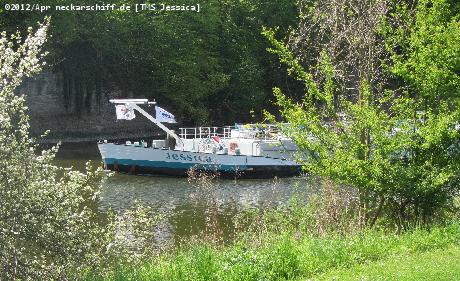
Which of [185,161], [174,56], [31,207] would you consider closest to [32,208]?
[31,207]

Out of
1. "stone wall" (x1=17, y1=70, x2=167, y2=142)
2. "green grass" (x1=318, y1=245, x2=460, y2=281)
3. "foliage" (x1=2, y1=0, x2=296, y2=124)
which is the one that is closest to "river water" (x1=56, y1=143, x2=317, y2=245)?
"green grass" (x1=318, y1=245, x2=460, y2=281)

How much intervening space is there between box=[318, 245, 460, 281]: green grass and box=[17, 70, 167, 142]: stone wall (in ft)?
114

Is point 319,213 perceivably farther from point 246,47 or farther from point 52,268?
point 246,47

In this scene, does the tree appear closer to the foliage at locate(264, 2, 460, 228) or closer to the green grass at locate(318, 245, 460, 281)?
the green grass at locate(318, 245, 460, 281)

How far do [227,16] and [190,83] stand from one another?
698 centimetres

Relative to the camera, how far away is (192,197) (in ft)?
A: 77.9

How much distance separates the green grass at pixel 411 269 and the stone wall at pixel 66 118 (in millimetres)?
34896

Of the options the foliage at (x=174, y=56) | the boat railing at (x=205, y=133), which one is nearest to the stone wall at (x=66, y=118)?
the foliage at (x=174, y=56)

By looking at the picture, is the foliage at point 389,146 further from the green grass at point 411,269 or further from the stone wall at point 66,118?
the stone wall at point 66,118

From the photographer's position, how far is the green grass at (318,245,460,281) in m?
8.45

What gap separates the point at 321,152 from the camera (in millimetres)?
12938

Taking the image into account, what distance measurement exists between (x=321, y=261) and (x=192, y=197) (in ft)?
46.4

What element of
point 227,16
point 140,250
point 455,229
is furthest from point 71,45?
point 455,229

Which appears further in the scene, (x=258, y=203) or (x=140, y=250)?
(x=258, y=203)
